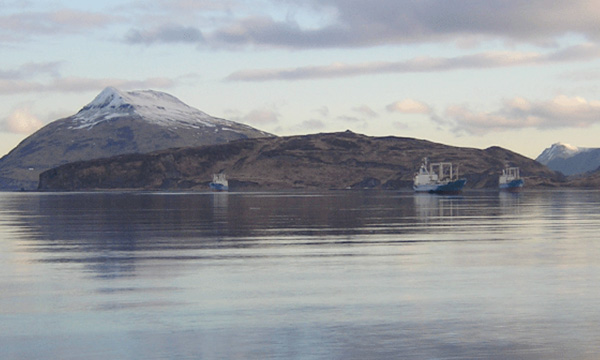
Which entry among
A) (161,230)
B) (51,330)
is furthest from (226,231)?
(51,330)

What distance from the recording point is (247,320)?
1936cm

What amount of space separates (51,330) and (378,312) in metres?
7.30

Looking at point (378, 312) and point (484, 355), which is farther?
point (378, 312)

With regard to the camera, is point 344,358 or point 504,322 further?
point 504,322

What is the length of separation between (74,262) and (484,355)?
69.9 ft

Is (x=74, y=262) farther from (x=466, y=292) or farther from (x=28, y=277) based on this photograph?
(x=466, y=292)

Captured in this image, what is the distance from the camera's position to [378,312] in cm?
2036

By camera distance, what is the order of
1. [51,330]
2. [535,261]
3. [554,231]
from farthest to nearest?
[554,231] → [535,261] → [51,330]

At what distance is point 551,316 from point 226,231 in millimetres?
35179

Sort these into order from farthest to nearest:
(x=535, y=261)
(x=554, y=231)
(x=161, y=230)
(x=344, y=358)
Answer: (x=161, y=230)
(x=554, y=231)
(x=535, y=261)
(x=344, y=358)

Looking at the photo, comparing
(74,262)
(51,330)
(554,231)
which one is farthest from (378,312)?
(554,231)

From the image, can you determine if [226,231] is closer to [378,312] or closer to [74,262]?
[74,262]

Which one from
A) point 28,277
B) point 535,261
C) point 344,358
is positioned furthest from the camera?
point 535,261

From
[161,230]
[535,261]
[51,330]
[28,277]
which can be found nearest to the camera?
[51,330]
